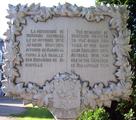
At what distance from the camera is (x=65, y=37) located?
8766mm

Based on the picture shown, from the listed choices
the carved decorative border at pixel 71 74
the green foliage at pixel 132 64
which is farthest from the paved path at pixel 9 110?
the carved decorative border at pixel 71 74

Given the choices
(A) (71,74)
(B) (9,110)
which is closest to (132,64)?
(A) (71,74)

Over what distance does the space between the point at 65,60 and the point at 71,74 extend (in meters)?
0.28

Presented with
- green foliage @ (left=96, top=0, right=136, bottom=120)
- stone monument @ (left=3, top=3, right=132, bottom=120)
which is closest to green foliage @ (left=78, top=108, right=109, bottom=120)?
green foliage @ (left=96, top=0, right=136, bottom=120)

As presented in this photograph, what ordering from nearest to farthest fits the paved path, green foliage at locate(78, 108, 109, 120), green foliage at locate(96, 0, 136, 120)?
green foliage at locate(96, 0, 136, 120)
green foliage at locate(78, 108, 109, 120)
the paved path

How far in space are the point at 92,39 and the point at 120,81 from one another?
92 centimetres

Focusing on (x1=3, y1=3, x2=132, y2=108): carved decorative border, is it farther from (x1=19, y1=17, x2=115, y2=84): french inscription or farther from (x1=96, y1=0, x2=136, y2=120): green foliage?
(x1=96, y1=0, x2=136, y2=120): green foliage

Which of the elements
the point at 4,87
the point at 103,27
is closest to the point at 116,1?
the point at 103,27

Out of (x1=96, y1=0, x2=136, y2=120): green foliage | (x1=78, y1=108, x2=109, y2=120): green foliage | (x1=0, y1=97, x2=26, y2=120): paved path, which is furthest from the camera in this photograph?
(x1=0, y1=97, x2=26, y2=120): paved path

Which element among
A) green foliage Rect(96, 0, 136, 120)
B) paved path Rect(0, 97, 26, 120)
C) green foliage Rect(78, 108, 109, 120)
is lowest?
paved path Rect(0, 97, 26, 120)

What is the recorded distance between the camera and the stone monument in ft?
28.5

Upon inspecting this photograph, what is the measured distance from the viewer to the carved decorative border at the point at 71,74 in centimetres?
868

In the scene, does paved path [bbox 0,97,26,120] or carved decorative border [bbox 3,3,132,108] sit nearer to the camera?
carved decorative border [bbox 3,3,132,108]

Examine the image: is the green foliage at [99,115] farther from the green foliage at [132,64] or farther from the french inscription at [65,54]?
the french inscription at [65,54]
